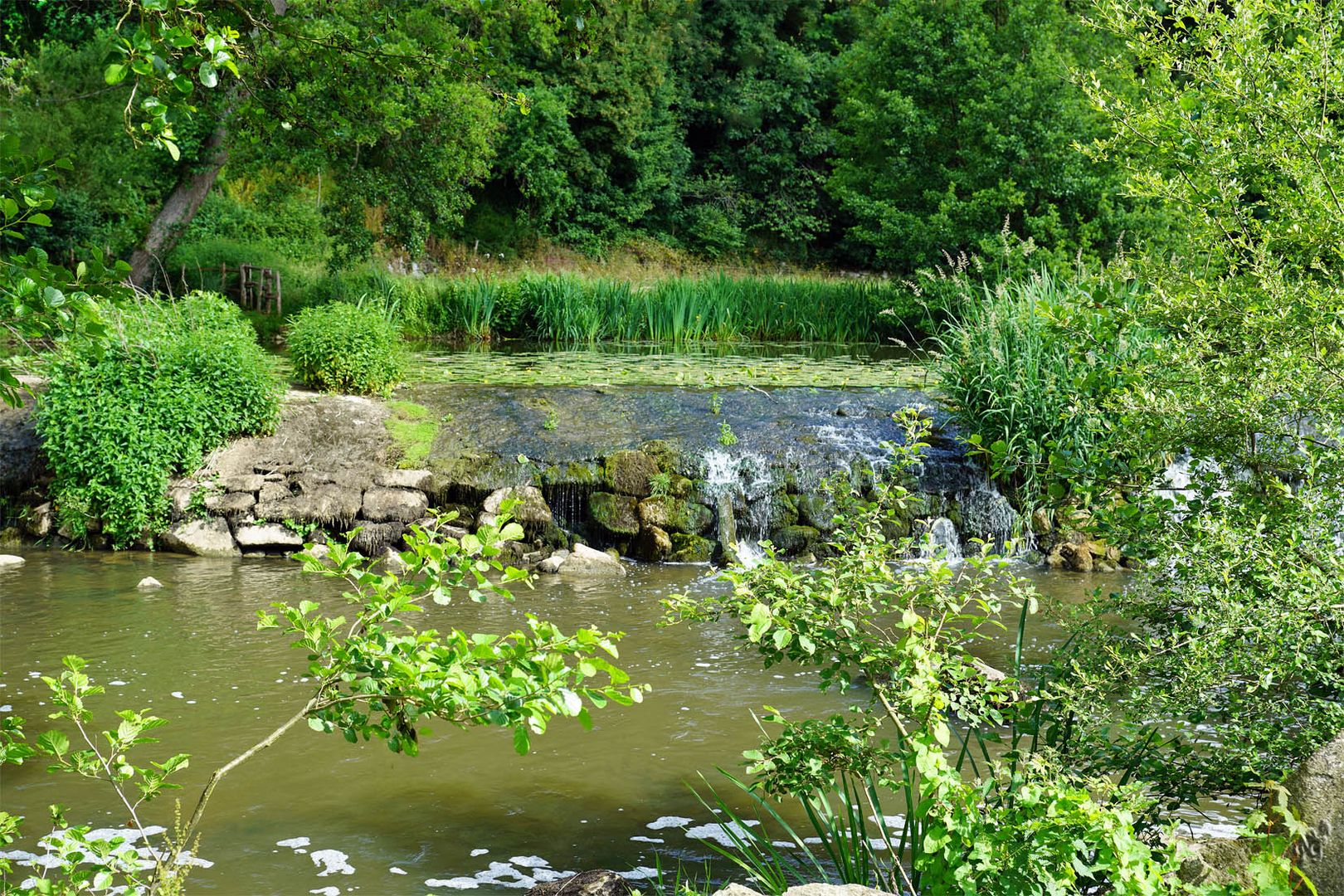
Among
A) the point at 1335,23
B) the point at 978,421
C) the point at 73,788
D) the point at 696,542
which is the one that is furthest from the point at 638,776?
the point at 978,421

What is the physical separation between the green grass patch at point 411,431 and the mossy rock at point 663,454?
1863 millimetres

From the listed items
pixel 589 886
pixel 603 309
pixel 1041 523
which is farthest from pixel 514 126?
pixel 589 886

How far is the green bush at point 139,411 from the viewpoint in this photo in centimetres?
845

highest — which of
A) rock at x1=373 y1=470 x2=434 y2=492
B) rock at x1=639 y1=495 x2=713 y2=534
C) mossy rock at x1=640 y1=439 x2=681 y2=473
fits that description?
mossy rock at x1=640 y1=439 x2=681 y2=473

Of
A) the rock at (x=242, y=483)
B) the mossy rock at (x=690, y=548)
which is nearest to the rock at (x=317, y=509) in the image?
the rock at (x=242, y=483)

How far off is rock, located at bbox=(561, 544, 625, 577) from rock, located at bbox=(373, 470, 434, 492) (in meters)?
1.46

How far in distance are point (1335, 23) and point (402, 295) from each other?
15.3 metres

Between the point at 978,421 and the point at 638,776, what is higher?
the point at 978,421

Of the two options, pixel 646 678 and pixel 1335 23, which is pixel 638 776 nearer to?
pixel 646 678

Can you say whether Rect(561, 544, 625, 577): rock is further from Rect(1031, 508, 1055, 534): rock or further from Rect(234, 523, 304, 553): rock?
Rect(1031, 508, 1055, 534): rock

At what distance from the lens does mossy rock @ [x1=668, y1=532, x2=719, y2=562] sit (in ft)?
29.4

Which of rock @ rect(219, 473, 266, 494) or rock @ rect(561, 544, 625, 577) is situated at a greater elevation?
rock @ rect(219, 473, 266, 494)

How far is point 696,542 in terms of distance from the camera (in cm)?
901

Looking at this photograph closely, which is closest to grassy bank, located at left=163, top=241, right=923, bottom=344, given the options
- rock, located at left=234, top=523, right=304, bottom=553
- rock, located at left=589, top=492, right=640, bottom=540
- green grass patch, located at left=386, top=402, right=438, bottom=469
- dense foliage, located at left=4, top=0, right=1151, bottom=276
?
dense foliage, located at left=4, top=0, right=1151, bottom=276
